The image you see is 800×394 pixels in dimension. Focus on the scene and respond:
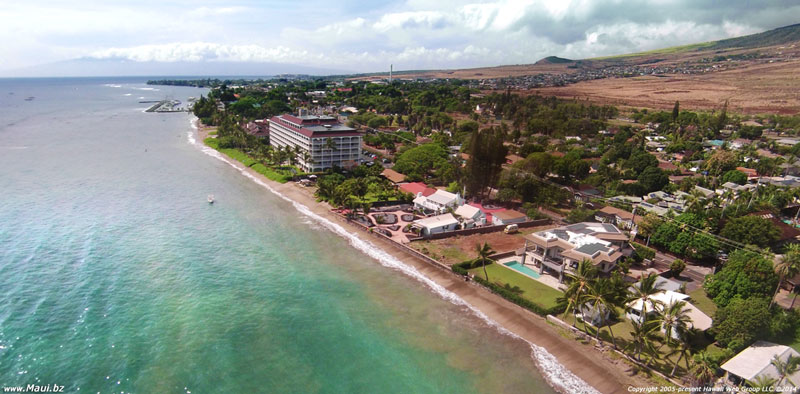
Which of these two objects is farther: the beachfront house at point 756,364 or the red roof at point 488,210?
the red roof at point 488,210

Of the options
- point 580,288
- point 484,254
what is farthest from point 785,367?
point 484,254

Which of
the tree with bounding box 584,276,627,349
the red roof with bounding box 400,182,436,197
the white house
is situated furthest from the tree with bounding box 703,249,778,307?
the red roof with bounding box 400,182,436,197

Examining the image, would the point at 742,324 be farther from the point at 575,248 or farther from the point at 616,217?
the point at 616,217

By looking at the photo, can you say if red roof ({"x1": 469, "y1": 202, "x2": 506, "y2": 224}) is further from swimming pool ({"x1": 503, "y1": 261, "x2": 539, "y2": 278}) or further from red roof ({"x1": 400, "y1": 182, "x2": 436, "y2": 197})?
swimming pool ({"x1": 503, "y1": 261, "x2": 539, "y2": 278})

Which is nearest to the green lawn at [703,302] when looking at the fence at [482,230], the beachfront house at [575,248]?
the beachfront house at [575,248]

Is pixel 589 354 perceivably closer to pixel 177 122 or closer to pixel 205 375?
pixel 205 375

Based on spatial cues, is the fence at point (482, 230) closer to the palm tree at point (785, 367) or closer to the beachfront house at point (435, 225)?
the beachfront house at point (435, 225)
